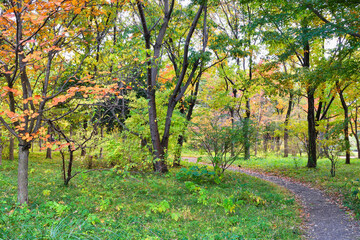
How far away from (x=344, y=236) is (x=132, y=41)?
6.61 m

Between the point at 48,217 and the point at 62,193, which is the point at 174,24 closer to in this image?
the point at 62,193

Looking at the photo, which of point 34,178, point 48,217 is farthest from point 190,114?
point 48,217

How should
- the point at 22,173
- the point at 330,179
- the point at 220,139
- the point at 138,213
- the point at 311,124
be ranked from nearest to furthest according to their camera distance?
the point at 22,173
the point at 138,213
the point at 220,139
the point at 330,179
the point at 311,124

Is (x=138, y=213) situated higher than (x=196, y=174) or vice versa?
(x=196, y=174)

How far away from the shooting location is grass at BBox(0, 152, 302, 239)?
3551 millimetres

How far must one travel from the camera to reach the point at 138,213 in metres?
4.75

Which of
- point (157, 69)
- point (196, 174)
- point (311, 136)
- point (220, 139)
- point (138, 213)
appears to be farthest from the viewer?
point (311, 136)

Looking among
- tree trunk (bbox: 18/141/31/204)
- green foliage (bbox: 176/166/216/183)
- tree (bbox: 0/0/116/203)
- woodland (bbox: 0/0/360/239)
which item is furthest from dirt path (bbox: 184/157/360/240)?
tree trunk (bbox: 18/141/31/204)

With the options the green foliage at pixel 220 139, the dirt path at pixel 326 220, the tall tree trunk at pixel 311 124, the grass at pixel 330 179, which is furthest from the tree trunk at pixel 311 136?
the green foliage at pixel 220 139

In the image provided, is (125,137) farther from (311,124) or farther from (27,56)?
(311,124)

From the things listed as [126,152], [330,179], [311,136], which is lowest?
[330,179]

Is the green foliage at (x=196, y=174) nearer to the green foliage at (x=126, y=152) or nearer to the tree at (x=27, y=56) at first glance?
the green foliage at (x=126, y=152)

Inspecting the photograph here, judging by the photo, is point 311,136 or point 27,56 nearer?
point 27,56

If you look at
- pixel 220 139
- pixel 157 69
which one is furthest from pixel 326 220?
pixel 157 69
